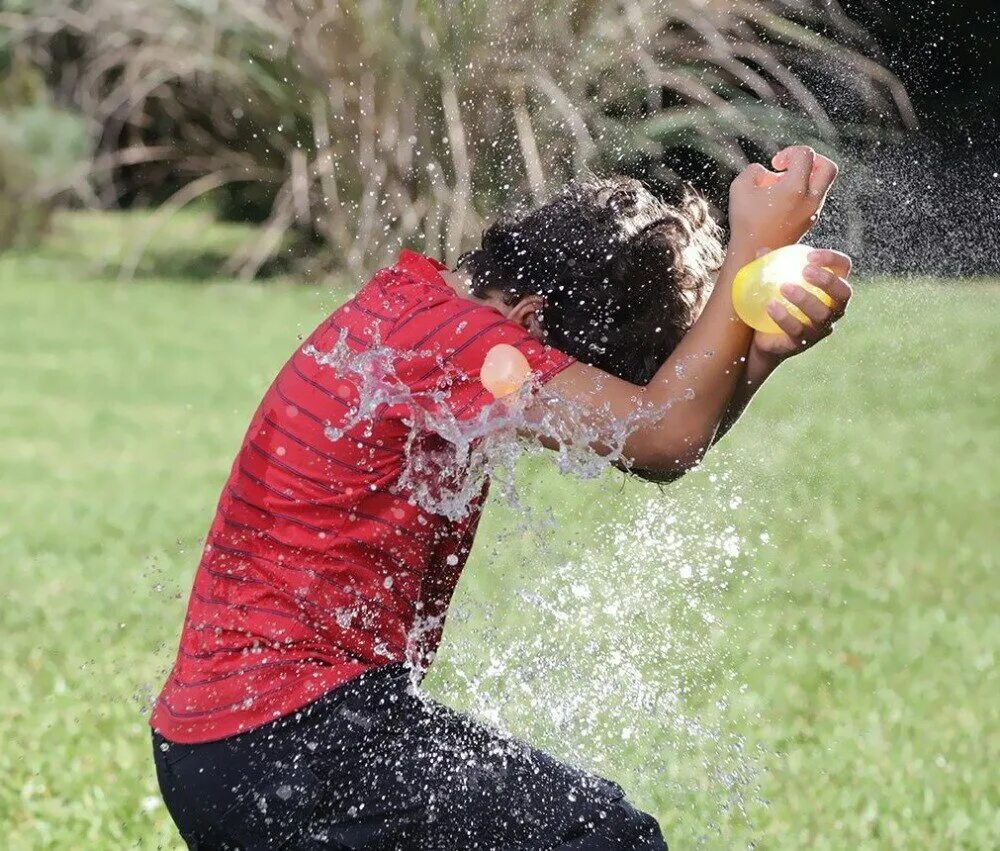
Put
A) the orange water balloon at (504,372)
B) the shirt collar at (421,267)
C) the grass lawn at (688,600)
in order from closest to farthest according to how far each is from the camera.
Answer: the orange water balloon at (504,372) → the shirt collar at (421,267) → the grass lawn at (688,600)

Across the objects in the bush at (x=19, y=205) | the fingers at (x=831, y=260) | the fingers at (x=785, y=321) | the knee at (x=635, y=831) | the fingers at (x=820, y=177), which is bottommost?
the bush at (x=19, y=205)

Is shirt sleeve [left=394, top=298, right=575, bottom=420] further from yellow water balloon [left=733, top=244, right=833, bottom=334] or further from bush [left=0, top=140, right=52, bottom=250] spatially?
bush [left=0, top=140, right=52, bottom=250]

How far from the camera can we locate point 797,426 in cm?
782

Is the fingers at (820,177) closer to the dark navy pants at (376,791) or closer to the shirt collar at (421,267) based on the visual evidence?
the shirt collar at (421,267)

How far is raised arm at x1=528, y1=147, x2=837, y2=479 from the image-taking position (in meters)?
2.18

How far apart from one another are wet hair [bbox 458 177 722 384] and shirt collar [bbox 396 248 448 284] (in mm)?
64

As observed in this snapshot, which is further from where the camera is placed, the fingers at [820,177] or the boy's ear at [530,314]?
the boy's ear at [530,314]

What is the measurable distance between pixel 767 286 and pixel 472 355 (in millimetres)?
396

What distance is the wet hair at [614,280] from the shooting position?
99.7 inches

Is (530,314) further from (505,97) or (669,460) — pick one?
(505,97)

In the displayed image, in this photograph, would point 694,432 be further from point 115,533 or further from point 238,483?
point 115,533

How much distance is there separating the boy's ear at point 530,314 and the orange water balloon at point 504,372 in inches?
9.8

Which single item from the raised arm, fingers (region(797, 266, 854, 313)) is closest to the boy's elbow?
the raised arm

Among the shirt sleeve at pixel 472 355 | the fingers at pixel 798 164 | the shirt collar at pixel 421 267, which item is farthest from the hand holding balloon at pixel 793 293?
the shirt collar at pixel 421 267
